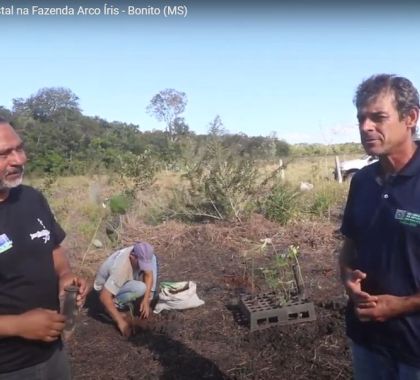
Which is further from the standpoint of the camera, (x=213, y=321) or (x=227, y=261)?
(x=227, y=261)

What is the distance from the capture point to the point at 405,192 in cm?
Answer: 182

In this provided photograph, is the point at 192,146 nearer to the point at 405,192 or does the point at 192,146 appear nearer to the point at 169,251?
the point at 169,251

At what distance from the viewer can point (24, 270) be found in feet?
6.56

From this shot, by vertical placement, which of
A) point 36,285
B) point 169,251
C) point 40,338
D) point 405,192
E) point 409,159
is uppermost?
point 409,159

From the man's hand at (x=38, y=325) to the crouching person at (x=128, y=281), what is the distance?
242 cm

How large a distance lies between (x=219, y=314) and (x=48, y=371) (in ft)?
7.90

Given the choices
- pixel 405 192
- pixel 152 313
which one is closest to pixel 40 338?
pixel 405 192

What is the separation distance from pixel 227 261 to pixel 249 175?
7.33 ft

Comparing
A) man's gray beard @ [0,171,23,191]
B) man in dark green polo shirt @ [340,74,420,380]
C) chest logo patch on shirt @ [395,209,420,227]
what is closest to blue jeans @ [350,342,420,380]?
man in dark green polo shirt @ [340,74,420,380]

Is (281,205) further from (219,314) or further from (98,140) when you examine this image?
(98,140)

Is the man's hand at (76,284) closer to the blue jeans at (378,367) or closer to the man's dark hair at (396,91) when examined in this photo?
the blue jeans at (378,367)

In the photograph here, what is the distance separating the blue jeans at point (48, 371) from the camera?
1.99m

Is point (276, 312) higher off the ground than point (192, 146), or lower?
lower

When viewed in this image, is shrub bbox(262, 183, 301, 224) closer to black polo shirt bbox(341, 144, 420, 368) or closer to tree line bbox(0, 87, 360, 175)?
tree line bbox(0, 87, 360, 175)
